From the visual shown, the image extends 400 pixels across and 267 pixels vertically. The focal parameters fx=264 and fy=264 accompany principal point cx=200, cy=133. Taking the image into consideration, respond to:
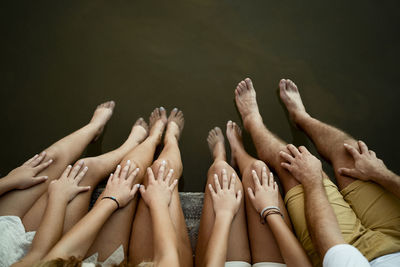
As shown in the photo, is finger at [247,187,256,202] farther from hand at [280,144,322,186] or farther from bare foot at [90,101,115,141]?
bare foot at [90,101,115,141]

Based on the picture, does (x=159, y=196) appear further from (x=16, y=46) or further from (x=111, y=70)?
(x=16, y=46)

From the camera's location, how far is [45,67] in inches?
84.3

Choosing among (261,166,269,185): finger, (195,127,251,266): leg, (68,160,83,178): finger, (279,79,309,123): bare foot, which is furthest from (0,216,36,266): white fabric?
(279,79,309,123): bare foot

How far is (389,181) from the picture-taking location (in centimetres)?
108

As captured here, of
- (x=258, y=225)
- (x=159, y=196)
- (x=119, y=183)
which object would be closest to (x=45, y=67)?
(x=119, y=183)

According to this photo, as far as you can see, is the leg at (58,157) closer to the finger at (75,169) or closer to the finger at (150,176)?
the finger at (75,169)

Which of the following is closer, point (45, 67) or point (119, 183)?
point (119, 183)

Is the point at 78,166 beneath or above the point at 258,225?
above

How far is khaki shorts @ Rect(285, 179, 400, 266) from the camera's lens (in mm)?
991

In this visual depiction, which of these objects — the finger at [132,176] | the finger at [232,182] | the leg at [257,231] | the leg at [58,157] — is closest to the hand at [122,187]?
the finger at [132,176]

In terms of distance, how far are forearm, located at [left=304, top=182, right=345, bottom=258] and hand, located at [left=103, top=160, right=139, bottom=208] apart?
791mm

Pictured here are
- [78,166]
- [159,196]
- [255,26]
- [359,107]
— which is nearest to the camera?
[159,196]

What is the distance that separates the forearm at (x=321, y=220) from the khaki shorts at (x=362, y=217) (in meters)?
0.06

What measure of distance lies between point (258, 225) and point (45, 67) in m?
2.03
